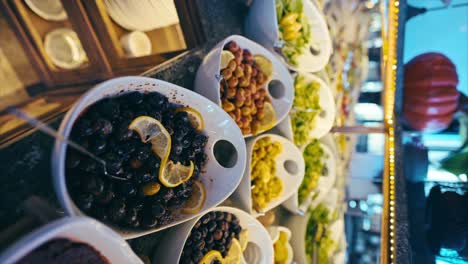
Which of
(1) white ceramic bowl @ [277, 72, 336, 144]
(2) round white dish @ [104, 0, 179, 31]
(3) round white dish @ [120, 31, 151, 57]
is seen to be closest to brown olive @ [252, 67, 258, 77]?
(2) round white dish @ [104, 0, 179, 31]

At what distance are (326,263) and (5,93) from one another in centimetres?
261

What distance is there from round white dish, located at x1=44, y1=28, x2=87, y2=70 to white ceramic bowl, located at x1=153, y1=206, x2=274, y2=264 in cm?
124

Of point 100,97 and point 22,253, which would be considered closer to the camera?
point 22,253

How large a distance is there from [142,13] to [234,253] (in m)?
1.55

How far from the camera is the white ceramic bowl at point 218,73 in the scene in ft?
5.14

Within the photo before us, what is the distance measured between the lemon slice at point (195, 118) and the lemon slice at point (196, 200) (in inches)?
10.8

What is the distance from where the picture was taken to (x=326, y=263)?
2498 mm

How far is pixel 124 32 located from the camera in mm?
2025

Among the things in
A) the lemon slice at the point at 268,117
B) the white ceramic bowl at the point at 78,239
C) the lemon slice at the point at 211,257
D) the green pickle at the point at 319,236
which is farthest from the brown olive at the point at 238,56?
the green pickle at the point at 319,236

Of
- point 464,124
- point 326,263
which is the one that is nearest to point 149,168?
point 326,263

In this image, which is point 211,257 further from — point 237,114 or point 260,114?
point 260,114

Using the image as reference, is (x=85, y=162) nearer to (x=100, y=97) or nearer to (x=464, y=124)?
(x=100, y=97)

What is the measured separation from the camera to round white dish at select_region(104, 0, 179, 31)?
5.74ft

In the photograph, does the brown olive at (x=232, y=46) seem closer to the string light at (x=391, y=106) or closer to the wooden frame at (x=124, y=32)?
the wooden frame at (x=124, y=32)
